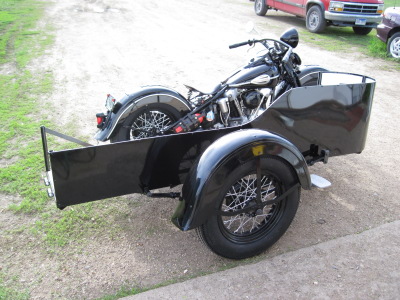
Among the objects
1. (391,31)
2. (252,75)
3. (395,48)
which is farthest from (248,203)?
(391,31)

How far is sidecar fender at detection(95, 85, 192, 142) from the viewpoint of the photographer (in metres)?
3.87

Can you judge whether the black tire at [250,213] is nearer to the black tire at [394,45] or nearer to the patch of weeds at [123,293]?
the patch of weeds at [123,293]

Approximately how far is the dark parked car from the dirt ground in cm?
71

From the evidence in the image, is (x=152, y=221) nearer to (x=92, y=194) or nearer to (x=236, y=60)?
(x=92, y=194)

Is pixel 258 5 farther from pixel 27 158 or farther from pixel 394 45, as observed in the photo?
pixel 27 158

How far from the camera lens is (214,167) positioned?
8.69 ft

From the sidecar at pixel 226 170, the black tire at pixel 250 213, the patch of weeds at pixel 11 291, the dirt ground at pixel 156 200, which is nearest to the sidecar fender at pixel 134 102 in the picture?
the dirt ground at pixel 156 200

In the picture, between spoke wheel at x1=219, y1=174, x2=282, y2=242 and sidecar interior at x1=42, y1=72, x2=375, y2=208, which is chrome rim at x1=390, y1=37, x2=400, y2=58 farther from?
spoke wheel at x1=219, y1=174, x2=282, y2=242

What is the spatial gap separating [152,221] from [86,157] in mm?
1037

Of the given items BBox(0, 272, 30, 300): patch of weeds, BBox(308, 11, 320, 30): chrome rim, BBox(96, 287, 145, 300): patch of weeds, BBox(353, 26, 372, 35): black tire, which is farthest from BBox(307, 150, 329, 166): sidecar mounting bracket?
BBox(353, 26, 372, 35): black tire

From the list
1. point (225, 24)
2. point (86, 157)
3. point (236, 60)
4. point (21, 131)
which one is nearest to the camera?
point (86, 157)

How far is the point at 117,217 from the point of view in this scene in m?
3.48

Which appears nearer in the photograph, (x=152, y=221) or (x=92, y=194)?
(x=92, y=194)

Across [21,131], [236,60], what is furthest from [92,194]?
[236,60]
